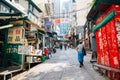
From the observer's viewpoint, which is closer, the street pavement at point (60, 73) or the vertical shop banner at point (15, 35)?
the street pavement at point (60, 73)

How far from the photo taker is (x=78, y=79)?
9539 millimetres

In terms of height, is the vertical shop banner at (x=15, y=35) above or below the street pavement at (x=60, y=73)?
above

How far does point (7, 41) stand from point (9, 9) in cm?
339

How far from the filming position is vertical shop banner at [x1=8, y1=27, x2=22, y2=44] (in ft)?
41.2

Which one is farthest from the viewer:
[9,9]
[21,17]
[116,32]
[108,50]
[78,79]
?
[9,9]

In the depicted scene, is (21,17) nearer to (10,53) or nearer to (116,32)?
(10,53)

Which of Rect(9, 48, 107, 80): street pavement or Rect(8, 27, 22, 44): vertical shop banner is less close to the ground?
Rect(8, 27, 22, 44): vertical shop banner

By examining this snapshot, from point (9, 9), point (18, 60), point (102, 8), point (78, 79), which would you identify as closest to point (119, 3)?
point (102, 8)

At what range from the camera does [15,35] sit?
41.3 feet

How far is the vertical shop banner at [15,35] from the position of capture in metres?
12.6

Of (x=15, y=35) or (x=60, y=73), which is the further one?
(x=15, y=35)

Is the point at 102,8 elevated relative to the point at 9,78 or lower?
elevated

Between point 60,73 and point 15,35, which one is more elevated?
point 15,35

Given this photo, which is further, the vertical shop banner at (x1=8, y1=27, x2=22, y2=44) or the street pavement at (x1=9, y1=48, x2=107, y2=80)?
the vertical shop banner at (x1=8, y1=27, x2=22, y2=44)
